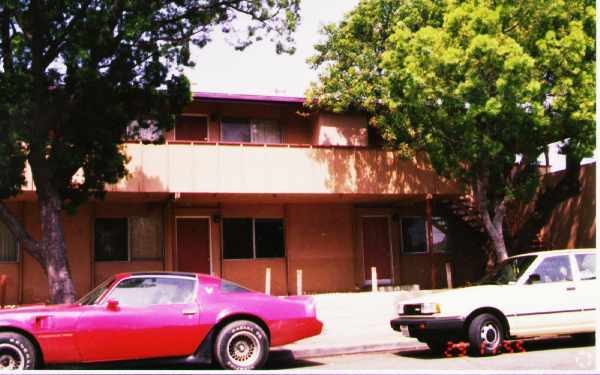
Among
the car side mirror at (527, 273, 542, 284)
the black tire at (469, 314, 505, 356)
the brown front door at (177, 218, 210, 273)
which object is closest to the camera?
the black tire at (469, 314, 505, 356)

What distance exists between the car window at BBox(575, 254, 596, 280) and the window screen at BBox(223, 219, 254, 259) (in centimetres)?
1160

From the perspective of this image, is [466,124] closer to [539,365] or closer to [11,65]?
[539,365]

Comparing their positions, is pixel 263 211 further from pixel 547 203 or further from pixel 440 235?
pixel 547 203

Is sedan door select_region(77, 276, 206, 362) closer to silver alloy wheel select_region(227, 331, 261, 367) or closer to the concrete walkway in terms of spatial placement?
silver alloy wheel select_region(227, 331, 261, 367)

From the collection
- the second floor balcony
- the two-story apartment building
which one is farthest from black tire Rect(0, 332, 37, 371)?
the two-story apartment building

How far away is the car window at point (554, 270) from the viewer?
422 inches

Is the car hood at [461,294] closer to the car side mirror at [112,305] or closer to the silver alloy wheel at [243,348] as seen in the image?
the silver alloy wheel at [243,348]

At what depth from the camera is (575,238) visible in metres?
20.8

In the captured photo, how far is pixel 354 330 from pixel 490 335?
3.82 meters

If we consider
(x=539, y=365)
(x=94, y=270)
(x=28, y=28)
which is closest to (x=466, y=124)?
(x=539, y=365)

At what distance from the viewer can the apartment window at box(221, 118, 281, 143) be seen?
21.0 metres

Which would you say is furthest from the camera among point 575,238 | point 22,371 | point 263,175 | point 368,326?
point 575,238

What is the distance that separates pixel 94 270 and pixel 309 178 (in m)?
6.71

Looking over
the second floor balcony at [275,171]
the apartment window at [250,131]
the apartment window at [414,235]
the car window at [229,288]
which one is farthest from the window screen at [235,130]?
the car window at [229,288]
